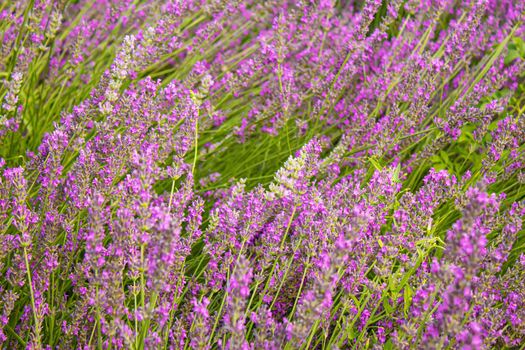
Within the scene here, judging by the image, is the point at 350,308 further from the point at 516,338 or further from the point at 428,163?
the point at 428,163

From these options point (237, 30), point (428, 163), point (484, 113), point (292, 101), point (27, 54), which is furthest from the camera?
point (237, 30)

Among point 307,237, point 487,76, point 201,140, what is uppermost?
point 487,76

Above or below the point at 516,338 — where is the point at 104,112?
above

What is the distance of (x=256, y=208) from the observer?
1.89 metres

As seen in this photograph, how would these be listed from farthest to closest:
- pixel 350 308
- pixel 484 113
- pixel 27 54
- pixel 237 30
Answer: pixel 237 30
pixel 27 54
pixel 484 113
pixel 350 308

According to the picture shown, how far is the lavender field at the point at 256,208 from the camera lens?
1.55m

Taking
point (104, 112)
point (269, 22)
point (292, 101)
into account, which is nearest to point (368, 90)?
point (292, 101)

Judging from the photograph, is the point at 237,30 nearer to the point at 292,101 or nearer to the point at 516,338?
the point at 292,101

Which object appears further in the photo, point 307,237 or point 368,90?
point 368,90

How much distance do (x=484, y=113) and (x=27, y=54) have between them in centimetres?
173

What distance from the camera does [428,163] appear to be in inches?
110

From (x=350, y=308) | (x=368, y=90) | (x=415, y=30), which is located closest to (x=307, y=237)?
(x=350, y=308)

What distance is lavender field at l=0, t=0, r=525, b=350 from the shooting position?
155 centimetres

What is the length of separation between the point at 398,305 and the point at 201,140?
1.24 m
